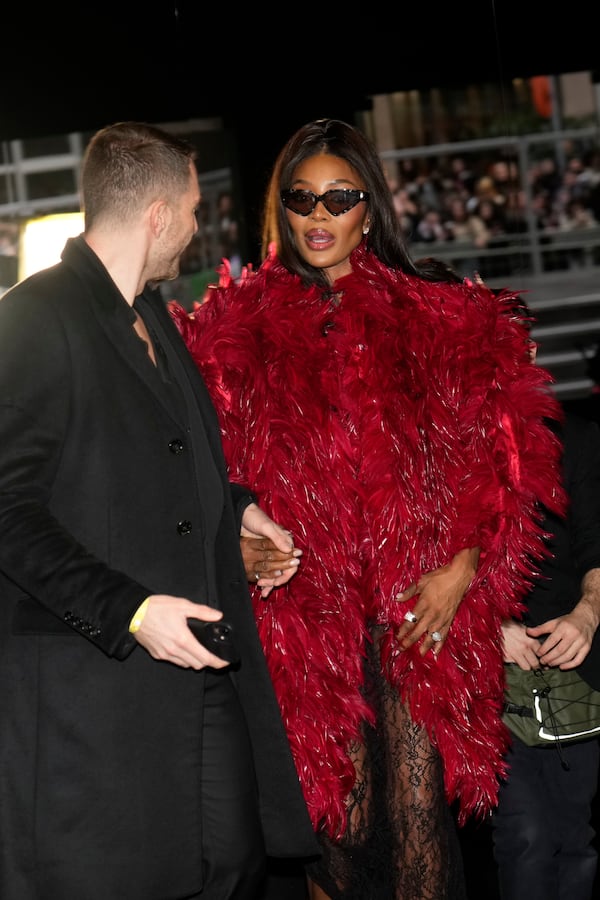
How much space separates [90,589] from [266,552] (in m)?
0.82

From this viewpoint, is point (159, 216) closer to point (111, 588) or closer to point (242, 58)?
point (111, 588)

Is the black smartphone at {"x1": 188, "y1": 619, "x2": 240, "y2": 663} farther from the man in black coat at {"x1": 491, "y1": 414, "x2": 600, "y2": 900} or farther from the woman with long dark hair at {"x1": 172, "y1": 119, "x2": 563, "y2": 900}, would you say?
the man in black coat at {"x1": 491, "y1": 414, "x2": 600, "y2": 900}

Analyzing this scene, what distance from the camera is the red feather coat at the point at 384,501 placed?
3148 millimetres

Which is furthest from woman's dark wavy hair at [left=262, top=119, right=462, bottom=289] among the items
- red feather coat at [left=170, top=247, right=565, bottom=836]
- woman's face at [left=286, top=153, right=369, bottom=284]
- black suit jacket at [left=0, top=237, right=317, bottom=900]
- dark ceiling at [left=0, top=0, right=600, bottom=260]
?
dark ceiling at [left=0, top=0, right=600, bottom=260]

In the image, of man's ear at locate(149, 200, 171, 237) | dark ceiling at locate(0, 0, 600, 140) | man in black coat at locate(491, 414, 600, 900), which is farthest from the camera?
dark ceiling at locate(0, 0, 600, 140)

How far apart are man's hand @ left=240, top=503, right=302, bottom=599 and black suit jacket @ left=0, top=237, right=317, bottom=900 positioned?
0.31 meters

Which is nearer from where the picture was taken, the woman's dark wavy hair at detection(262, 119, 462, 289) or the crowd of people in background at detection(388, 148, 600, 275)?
the woman's dark wavy hair at detection(262, 119, 462, 289)

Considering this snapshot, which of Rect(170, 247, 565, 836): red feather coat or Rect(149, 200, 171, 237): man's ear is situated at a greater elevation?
Rect(149, 200, 171, 237): man's ear

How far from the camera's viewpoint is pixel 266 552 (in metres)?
2.96

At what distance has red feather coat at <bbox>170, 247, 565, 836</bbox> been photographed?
3148mm

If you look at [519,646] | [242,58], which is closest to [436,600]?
[519,646]

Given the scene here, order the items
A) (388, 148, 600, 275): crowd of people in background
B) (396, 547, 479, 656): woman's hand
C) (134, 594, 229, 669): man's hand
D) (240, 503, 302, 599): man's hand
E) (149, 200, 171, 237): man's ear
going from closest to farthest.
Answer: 1. (134, 594, 229, 669): man's hand
2. (149, 200, 171, 237): man's ear
3. (240, 503, 302, 599): man's hand
4. (396, 547, 479, 656): woman's hand
5. (388, 148, 600, 275): crowd of people in background

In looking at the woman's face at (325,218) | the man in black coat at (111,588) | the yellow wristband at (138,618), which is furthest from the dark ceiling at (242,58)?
the yellow wristband at (138,618)

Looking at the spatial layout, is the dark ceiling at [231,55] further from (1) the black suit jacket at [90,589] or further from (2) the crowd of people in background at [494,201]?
(1) the black suit jacket at [90,589]
